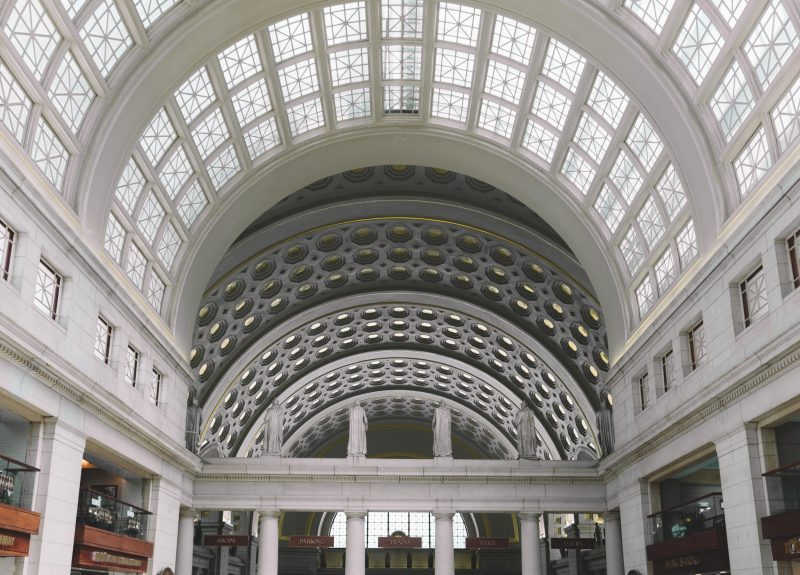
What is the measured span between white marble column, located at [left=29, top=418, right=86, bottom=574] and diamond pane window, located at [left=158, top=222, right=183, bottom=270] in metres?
8.59

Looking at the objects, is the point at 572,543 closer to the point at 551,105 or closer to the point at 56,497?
the point at 551,105

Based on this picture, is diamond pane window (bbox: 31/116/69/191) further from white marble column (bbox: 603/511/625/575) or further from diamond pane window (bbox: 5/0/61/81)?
white marble column (bbox: 603/511/625/575)

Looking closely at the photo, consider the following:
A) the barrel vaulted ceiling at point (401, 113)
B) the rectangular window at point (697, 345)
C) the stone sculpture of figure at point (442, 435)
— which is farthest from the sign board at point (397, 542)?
the rectangular window at point (697, 345)

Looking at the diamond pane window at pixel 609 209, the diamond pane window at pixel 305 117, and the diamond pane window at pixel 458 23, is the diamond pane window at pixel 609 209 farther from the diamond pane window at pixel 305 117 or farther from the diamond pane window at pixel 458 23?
the diamond pane window at pixel 305 117

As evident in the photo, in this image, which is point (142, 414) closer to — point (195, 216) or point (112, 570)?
point (112, 570)

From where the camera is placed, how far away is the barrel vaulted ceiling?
60.8ft

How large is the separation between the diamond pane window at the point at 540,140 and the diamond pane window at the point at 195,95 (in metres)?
10.8

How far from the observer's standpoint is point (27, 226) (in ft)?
58.3

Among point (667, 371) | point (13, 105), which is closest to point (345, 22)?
point (13, 105)

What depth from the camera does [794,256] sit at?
17.3 metres

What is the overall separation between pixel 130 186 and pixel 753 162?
17.0 m

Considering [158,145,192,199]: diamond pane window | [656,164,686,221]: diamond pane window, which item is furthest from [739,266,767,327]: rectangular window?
[158,145,192,199]: diamond pane window

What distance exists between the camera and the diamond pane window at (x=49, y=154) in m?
18.6

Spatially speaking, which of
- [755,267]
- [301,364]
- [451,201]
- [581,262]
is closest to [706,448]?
[755,267]
